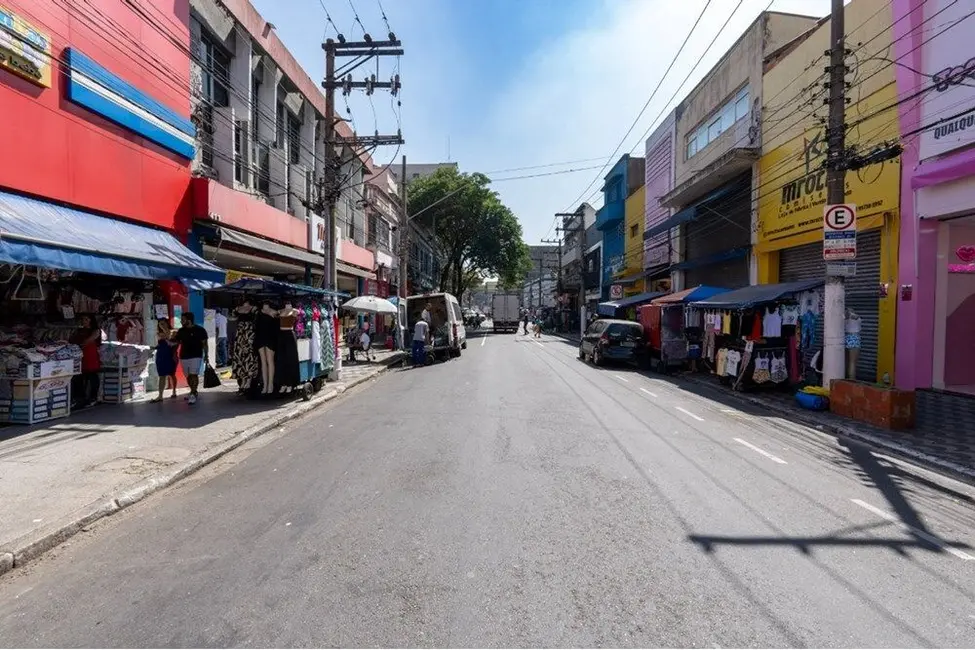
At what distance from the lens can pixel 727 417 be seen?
9.90 metres

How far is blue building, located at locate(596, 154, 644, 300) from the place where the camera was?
35.7 meters

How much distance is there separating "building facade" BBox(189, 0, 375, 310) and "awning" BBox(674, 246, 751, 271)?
1343 cm

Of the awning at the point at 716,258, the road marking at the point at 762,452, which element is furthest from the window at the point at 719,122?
the road marking at the point at 762,452

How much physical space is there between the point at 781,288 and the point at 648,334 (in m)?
6.52

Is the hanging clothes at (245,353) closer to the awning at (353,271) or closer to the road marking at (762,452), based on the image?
the road marking at (762,452)

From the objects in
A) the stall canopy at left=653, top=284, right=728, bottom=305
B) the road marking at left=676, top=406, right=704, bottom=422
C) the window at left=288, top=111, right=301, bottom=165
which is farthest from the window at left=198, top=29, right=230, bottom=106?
the stall canopy at left=653, top=284, right=728, bottom=305

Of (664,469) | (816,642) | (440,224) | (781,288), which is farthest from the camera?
(440,224)

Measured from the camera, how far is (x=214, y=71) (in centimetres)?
1471

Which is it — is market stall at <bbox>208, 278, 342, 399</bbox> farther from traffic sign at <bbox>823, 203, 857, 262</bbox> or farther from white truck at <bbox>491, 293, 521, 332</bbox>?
white truck at <bbox>491, 293, 521, 332</bbox>

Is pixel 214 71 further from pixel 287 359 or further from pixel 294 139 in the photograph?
pixel 287 359

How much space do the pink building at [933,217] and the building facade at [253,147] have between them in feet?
44.8

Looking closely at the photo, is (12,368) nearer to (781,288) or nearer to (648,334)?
(781,288)

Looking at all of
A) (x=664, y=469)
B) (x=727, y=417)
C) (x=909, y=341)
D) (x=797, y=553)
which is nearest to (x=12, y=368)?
(x=664, y=469)

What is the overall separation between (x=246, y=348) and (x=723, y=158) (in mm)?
16437
